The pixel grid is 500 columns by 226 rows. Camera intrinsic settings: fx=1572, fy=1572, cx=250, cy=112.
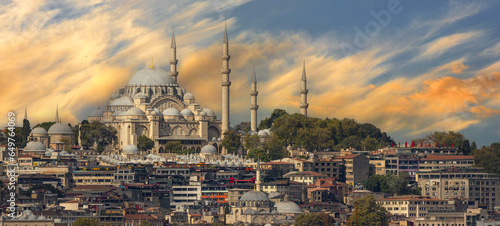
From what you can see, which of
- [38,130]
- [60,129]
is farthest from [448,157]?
[38,130]

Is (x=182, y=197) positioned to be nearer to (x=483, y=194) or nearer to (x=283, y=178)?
(x=283, y=178)

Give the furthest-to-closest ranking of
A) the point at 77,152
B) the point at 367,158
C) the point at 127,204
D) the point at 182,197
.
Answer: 1. the point at 77,152
2. the point at 367,158
3. the point at 182,197
4. the point at 127,204

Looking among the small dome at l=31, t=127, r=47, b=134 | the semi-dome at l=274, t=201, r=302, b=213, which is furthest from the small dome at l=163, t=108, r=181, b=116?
the semi-dome at l=274, t=201, r=302, b=213

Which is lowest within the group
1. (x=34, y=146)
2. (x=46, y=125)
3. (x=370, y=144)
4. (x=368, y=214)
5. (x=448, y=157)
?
(x=368, y=214)

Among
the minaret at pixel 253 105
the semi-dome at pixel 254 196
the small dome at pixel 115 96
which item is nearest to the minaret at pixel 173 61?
the small dome at pixel 115 96

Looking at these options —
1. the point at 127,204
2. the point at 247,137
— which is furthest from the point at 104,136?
the point at 127,204

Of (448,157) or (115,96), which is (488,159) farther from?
(115,96)

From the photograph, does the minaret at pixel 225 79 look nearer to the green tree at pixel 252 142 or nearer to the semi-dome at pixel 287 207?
the green tree at pixel 252 142
